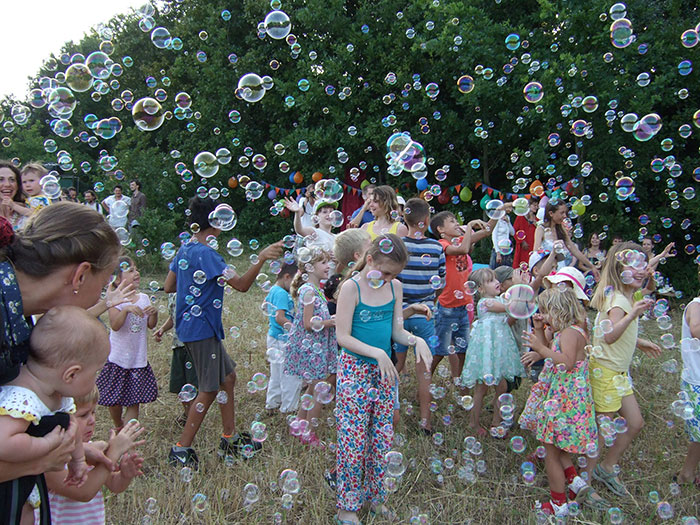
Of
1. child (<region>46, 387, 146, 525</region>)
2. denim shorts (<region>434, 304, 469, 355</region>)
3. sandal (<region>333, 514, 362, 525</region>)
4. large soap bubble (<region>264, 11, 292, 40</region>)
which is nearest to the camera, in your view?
child (<region>46, 387, 146, 525</region>)

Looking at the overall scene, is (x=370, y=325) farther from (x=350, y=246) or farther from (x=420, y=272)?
(x=420, y=272)

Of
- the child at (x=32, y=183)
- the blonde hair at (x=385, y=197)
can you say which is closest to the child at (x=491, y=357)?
the blonde hair at (x=385, y=197)

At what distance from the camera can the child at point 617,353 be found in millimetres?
→ 3283

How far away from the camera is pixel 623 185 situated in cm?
661

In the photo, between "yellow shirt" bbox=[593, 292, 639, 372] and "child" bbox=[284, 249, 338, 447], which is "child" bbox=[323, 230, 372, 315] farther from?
"yellow shirt" bbox=[593, 292, 639, 372]

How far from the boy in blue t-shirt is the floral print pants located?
106 centimetres

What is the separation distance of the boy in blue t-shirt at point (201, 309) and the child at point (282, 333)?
0.71m

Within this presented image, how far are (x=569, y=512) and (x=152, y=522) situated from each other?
231 centimetres

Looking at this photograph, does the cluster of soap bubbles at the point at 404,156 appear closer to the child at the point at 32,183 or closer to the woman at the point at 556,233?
the woman at the point at 556,233

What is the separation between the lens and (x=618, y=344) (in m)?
3.42

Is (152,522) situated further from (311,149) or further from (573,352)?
(311,149)

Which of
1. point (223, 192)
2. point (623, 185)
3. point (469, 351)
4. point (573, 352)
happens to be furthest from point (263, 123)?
point (573, 352)

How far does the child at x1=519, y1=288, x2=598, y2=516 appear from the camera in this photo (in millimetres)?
2967

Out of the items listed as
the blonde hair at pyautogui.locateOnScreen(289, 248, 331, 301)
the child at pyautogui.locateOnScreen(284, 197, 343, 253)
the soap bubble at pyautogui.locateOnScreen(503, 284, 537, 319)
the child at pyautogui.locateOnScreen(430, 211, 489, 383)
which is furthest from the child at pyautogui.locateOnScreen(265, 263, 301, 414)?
the soap bubble at pyautogui.locateOnScreen(503, 284, 537, 319)
